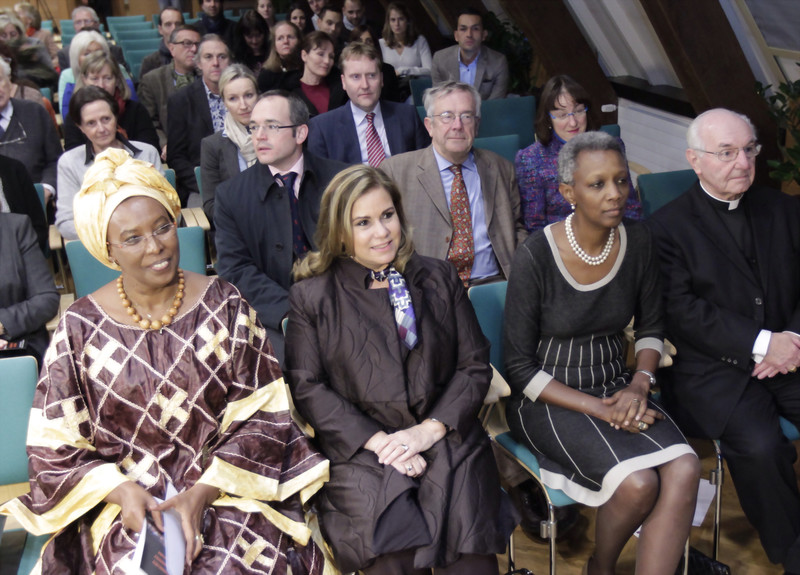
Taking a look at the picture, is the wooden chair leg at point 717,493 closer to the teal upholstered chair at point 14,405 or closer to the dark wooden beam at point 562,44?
the teal upholstered chair at point 14,405

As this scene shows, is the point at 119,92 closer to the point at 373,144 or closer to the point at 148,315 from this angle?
the point at 373,144

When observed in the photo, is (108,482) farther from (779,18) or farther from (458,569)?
(779,18)

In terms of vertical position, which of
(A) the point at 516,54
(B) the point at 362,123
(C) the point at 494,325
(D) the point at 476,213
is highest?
(A) the point at 516,54

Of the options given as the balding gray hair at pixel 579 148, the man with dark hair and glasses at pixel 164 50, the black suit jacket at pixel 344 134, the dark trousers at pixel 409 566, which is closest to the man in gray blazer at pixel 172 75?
the man with dark hair and glasses at pixel 164 50

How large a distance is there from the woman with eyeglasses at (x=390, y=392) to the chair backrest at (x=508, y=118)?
10.1 ft

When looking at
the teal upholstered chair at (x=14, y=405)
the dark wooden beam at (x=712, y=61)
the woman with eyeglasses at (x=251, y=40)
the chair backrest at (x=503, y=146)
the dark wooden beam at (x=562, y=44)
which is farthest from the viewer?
the woman with eyeglasses at (x=251, y=40)

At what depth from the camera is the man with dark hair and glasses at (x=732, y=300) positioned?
267cm

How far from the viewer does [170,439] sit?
2133 millimetres

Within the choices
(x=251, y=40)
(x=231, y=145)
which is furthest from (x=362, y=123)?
(x=251, y=40)

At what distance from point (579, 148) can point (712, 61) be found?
247 cm

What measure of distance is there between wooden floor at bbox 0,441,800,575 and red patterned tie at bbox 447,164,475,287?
103 centimetres

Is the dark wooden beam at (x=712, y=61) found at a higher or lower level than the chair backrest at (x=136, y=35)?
lower

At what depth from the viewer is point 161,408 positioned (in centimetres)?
210

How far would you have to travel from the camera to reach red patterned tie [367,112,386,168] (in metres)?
4.28
